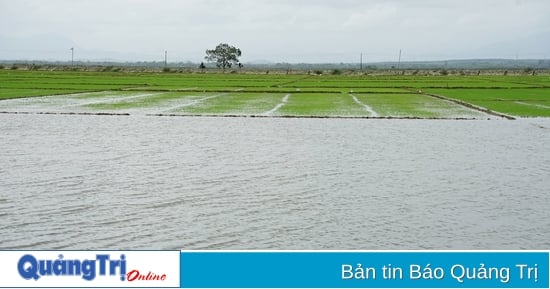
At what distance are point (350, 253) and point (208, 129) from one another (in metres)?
13.2

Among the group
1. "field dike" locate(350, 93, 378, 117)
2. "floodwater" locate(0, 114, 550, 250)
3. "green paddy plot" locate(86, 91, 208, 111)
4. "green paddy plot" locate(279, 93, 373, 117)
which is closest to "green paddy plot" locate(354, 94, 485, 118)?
"field dike" locate(350, 93, 378, 117)

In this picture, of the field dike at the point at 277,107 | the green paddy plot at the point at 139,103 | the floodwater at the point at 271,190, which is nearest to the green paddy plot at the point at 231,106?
the field dike at the point at 277,107

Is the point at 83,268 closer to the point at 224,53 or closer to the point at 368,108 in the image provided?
the point at 368,108

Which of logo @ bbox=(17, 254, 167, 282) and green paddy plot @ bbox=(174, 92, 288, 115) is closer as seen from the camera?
logo @ bbox=(17, 254, 167, 282)

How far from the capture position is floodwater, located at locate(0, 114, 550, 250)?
25.8 feet

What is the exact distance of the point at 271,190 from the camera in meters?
10.4

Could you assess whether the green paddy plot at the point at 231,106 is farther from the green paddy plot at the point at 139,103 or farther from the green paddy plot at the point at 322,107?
the green paddy plot at the point at 139,103

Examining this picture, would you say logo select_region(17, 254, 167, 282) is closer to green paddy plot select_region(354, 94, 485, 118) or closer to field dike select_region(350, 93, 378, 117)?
field dike select_region(350, 93, 378, 117)

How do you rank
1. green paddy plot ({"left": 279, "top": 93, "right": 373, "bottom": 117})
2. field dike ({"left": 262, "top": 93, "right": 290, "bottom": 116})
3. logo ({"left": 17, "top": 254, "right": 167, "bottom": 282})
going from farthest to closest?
green paddy plot ({"left": 279, "top": 93, "right": 373, "bottom": 117}) → field dike ({"left": 262, "top": 93, "right": 290, "bottom": 116}) → logo ({"left": 17, "top": 254, "right": 167, "bottom": 282})

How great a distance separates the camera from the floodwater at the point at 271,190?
7.86m

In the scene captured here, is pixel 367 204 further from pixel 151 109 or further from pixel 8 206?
pixel 151 109

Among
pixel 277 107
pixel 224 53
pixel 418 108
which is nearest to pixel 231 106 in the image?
pixel 277 107

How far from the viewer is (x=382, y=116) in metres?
23.6

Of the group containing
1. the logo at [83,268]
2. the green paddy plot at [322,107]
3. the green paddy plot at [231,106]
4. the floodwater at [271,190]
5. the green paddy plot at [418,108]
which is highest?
the green paddy plot at [418,108]
